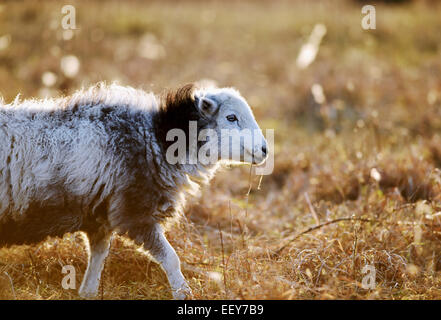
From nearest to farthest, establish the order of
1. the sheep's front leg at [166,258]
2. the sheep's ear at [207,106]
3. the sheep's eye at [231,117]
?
the sheep's front leg at [166,258] < the sheep's ear at [207,106] < the sheep's eye at [231,117]

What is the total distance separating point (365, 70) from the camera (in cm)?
1202

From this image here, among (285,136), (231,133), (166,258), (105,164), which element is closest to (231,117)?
(231,133)

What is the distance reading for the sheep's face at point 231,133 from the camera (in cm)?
436

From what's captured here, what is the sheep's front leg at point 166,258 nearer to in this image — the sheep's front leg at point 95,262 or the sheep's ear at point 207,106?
the sheep's front leg at point 95,262

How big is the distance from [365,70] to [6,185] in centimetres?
1014

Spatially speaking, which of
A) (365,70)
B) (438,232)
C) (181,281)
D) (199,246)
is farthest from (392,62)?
(181,281)

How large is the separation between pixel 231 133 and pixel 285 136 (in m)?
5.06

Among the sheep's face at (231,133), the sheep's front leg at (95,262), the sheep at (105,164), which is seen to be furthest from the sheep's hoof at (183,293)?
the sheep's face at (231,133)

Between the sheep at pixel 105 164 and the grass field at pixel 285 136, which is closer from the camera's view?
the sheep at pixel 105 164

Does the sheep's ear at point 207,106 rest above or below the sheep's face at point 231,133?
above

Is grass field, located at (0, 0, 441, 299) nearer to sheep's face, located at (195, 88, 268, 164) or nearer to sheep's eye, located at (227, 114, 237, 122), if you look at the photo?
sheep's face, located at (195, 88, 268, 164)
